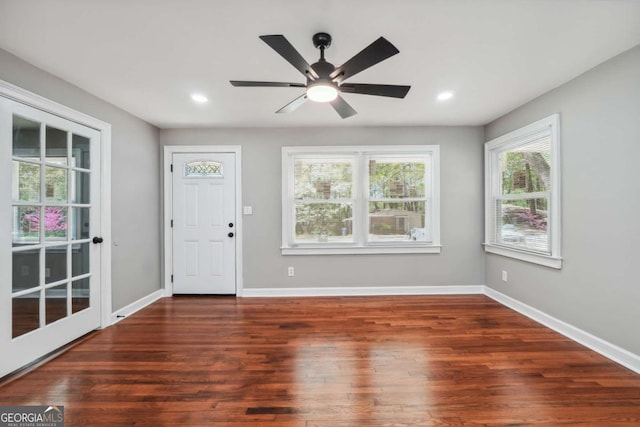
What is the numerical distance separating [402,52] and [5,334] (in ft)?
→ 11.7

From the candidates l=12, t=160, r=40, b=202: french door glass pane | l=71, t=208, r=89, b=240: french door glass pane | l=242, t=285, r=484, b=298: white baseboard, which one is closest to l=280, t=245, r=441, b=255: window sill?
l=242, t=285, r=484, b=298: white baseboard

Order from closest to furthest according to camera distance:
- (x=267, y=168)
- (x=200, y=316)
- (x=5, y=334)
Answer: (x=5, y=334)
(x=200, y=316)
(x=267, y=168)

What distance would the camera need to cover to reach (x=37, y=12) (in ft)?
5.53

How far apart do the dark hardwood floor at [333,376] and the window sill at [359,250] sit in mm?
1025

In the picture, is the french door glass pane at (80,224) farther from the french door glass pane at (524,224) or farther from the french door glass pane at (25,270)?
the french door glass pane at (524,224)

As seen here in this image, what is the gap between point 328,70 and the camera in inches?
73.1

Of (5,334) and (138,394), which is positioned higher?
(5,334)

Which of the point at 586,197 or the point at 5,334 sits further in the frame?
the point at 586,197

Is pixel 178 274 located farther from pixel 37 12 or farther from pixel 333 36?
pixel 333 36

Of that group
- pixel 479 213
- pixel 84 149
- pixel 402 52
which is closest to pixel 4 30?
pixel 84 149

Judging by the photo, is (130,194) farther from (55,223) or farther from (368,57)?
(368,57)

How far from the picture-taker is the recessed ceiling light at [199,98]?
285 centimetres

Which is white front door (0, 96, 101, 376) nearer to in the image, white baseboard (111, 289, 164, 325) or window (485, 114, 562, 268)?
white baseboard (111, 289, 164, 325)

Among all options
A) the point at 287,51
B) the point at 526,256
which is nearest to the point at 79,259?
the point at 287,51
